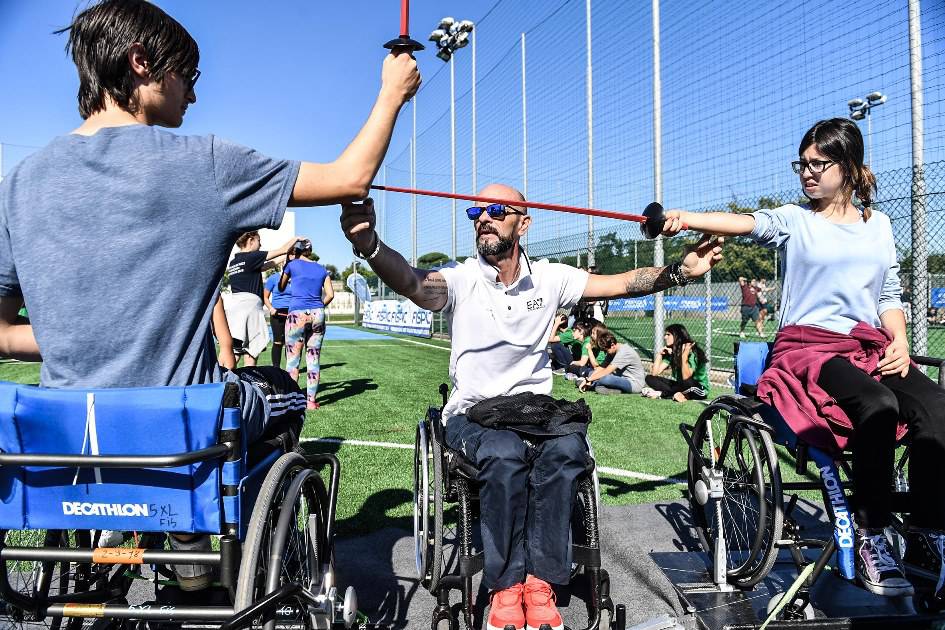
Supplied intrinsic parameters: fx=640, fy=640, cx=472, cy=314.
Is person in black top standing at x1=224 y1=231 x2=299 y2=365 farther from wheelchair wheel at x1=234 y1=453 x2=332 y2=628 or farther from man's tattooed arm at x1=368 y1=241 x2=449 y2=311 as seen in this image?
wheelchair wheel at x1=234 y1=453 x2=332 y2=628

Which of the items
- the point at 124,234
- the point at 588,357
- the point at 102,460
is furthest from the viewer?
the point at 588,357

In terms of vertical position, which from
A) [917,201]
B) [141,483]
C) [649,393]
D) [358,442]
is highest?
[917,201]

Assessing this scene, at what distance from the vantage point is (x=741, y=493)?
307 centimetres

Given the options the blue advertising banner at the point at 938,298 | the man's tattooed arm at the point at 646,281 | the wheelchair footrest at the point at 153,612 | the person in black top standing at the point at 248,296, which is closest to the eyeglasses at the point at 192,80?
the wheelchair footrest at the point at 153,612

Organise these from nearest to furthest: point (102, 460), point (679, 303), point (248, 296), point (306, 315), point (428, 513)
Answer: point (102, 460) → point (428, 513) → point (248, 296) → point (306, 315) → point (679, 303)

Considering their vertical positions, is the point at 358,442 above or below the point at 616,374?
below

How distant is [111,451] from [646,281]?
2.36m

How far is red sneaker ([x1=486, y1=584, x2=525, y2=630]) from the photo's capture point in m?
2.22

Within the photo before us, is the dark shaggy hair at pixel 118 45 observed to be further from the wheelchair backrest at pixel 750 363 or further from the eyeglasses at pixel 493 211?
the wheelchair backrest at pixel 750 363

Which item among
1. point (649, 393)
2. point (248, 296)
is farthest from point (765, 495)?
point (649, 393)

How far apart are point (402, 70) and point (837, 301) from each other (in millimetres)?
2089

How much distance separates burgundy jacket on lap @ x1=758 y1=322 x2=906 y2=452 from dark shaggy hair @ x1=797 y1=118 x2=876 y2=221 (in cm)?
62

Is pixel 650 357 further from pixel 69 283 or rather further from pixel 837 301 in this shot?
pixel 69 283

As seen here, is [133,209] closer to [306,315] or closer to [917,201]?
[306,315]
